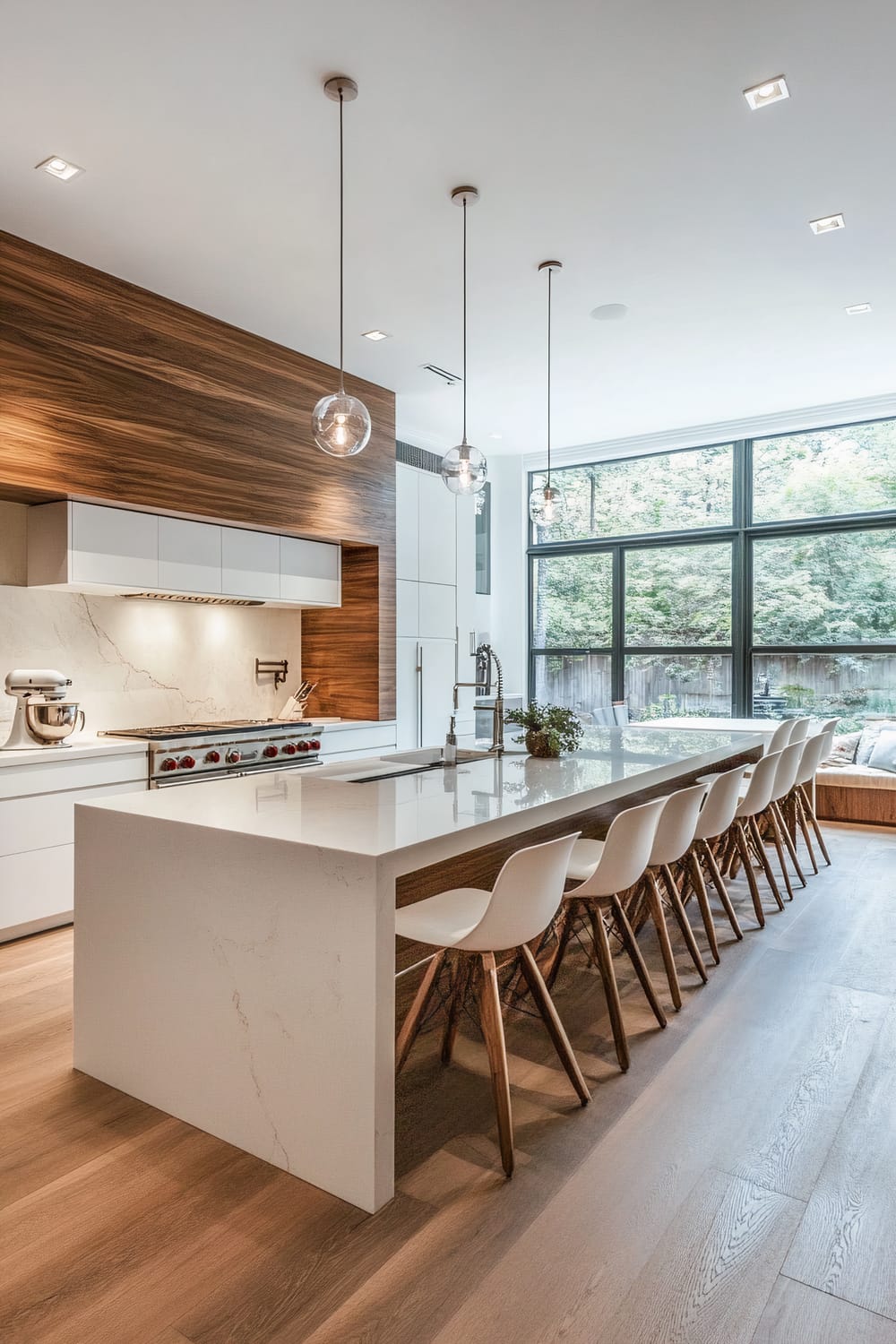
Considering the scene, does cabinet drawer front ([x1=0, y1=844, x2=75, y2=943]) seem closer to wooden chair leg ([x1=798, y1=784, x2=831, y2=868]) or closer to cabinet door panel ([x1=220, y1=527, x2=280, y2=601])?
cabinet door panel ([x1=220, y1=527, x2=280, y2=601])

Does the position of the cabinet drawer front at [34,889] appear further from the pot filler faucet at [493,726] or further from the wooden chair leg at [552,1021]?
the wooden chair leg at [552,1021]

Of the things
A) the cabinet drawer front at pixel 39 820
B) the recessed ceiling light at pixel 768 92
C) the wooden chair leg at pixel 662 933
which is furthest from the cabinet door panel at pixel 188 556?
the recessed ceiling light at pixel 768 92

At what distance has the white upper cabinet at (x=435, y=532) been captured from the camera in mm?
6098

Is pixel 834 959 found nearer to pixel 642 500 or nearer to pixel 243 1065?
pixel 243 1065

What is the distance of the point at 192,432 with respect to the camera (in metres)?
4.16

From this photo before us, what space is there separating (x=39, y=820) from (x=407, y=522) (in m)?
3.28

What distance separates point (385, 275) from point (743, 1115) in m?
3.66

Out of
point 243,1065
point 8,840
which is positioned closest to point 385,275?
point 8,840

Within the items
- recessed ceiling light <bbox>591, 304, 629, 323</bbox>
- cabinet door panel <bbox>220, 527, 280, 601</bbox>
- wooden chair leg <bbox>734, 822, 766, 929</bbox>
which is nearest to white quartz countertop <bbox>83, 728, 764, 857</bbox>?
wooden chair leg <bbox>734, 822, 766, 929</bbox>

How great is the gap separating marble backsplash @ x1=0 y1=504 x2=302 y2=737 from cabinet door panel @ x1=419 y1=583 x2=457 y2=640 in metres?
0.93

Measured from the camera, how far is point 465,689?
266 inches

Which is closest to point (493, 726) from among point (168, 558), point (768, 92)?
point (168, 558)

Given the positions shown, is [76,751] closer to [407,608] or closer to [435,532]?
[407,608]

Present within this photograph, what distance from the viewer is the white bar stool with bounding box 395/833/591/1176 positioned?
188 cm
